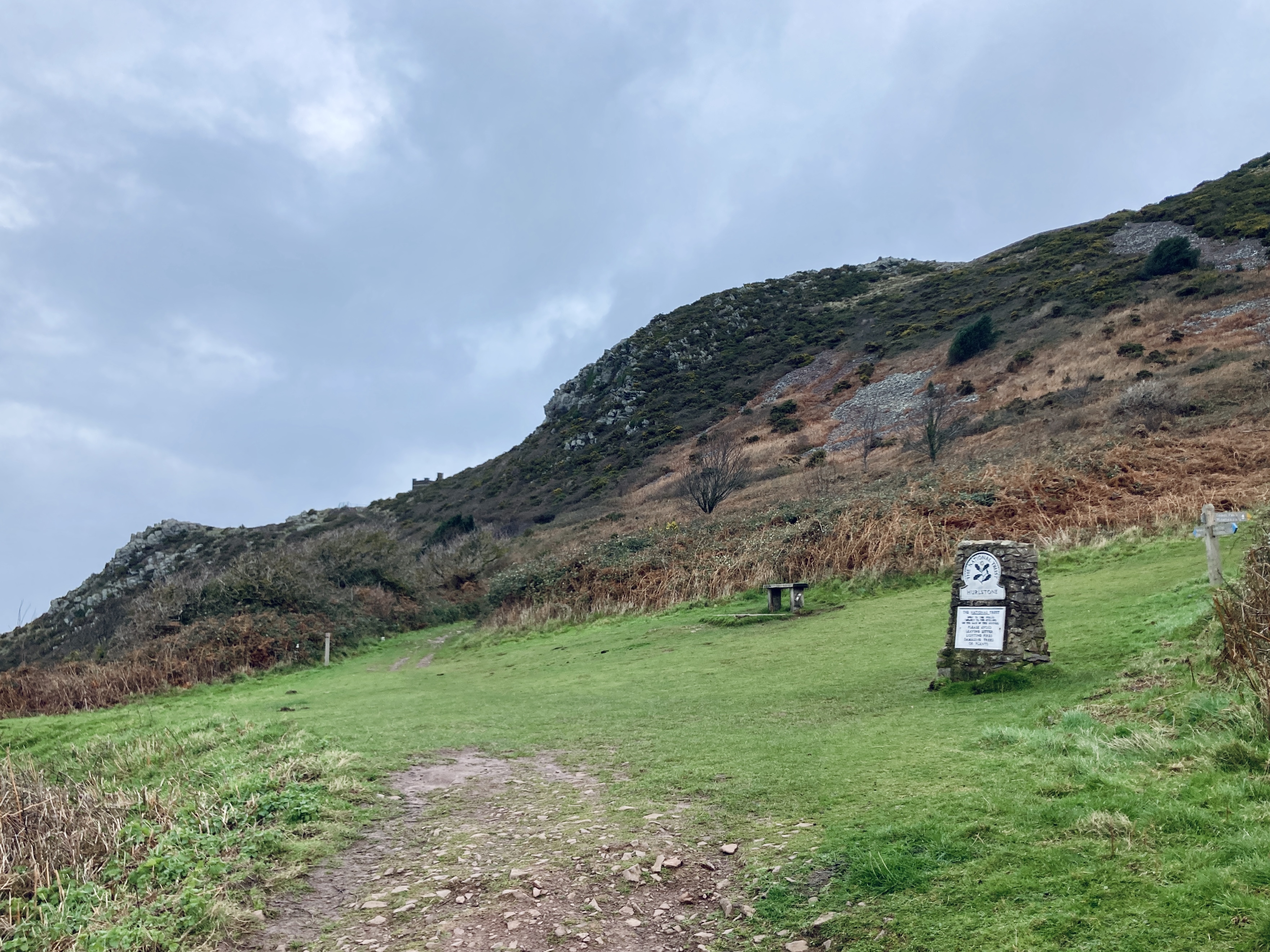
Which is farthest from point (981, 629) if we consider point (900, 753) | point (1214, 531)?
point (1214, 531)

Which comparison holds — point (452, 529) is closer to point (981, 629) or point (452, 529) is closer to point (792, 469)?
point (792, 469)

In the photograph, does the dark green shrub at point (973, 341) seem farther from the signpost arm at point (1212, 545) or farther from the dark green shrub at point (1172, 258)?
the signpost arm at point (1212, 545)

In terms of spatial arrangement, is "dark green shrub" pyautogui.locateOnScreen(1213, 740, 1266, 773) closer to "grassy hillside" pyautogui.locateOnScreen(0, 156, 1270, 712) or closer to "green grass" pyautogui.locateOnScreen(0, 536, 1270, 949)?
"green grass" pyautogui.locateOnScreen(0, 536, 1270, 949)

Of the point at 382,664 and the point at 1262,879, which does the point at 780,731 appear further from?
the point at 382,664

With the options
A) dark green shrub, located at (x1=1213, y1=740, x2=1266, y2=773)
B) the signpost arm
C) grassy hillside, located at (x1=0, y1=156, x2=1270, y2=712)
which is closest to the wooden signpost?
the signpost arm

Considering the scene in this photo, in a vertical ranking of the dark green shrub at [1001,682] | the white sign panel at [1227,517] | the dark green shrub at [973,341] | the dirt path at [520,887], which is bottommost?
the dirt path at [520,887]

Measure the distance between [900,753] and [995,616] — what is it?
372cm

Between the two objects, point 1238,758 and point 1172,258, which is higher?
point 1172,258

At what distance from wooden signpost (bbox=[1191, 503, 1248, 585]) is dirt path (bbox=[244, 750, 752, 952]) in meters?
→ 10.1

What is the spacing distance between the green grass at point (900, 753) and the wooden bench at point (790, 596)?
768mm

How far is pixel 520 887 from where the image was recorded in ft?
17.4

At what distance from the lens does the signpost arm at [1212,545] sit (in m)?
11.7

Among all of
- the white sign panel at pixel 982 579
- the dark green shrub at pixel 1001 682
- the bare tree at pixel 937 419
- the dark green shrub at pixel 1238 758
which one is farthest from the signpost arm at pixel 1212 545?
the bare tree at pixel 937 419

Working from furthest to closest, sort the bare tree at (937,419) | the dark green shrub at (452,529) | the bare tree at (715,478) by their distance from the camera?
the dark green shrub at (452,529)
the bare tree at (715,478)
the bare tree at (937,419)
